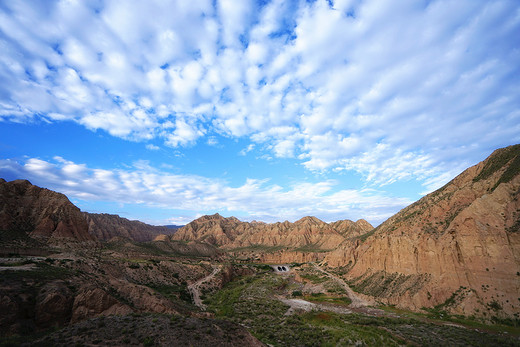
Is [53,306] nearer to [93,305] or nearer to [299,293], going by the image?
[93,305]

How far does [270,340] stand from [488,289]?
98.1ft

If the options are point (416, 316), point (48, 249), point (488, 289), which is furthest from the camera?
point (48, 249)

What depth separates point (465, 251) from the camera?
35531mm

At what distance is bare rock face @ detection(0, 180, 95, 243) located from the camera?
4888cm

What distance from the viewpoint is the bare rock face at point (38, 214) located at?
160 feet

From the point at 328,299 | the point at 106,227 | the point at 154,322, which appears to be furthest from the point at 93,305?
the point at 106,227

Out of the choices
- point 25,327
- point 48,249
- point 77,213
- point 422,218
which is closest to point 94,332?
point 25,327

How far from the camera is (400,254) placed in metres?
49.8

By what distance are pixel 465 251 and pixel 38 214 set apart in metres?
84.1

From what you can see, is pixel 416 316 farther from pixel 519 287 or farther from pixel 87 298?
pixel 87 298

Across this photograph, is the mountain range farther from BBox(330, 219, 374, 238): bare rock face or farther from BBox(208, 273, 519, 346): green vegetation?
BBox(330, 219, 374, 238): bare rock face

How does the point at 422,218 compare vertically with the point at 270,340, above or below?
above

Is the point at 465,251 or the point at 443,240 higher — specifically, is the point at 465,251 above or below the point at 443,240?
below

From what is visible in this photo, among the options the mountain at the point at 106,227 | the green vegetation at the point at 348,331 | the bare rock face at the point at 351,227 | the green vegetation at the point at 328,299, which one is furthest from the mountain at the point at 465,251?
the mountain at the point at 106,227
